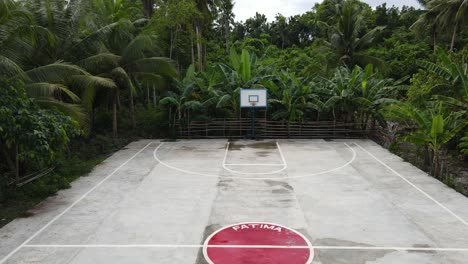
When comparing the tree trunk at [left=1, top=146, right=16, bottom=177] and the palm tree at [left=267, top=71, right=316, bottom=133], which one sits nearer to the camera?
the tree trunk at [left=1, top=146, right=16, bottom=177]

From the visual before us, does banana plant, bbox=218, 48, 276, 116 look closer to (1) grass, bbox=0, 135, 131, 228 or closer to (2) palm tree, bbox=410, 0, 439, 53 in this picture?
(1) grass, bbox=0, 135, 131, 228

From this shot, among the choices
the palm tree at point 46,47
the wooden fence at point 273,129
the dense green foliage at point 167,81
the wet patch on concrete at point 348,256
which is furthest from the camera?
the wooden fence at point 273,129

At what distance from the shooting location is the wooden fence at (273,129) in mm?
18359

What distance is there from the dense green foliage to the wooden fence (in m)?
0.40

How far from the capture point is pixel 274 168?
12898 millimetres

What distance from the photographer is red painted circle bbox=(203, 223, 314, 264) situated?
6699 millimetres

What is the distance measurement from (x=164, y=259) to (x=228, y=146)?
10.2 m

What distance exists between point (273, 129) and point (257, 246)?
11634mm

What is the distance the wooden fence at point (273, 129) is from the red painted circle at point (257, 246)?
34.8 feet

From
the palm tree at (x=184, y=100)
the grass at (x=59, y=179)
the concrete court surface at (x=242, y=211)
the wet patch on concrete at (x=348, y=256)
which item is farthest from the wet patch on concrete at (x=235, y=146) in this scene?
the wet patch on concrete at (x=348, y=256)

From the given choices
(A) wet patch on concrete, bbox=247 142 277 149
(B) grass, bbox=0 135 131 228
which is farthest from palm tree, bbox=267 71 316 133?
(B) grass, bbox=0 135 131 228

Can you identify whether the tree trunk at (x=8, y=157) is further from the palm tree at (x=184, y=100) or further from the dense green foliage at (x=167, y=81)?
the palm tree at (x=184, y=100)

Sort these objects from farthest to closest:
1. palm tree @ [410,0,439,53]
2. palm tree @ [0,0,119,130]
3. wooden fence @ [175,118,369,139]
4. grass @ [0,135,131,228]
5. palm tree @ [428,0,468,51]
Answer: palm tree @ [410,0,439,53], palm tree @ [428,0,468,51], wooden fence @ [175,118,369,139], palm tree @ [0,0,119,130], grass @ [0,135,131,228]

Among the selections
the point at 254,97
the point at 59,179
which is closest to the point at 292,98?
the point at 254,97
